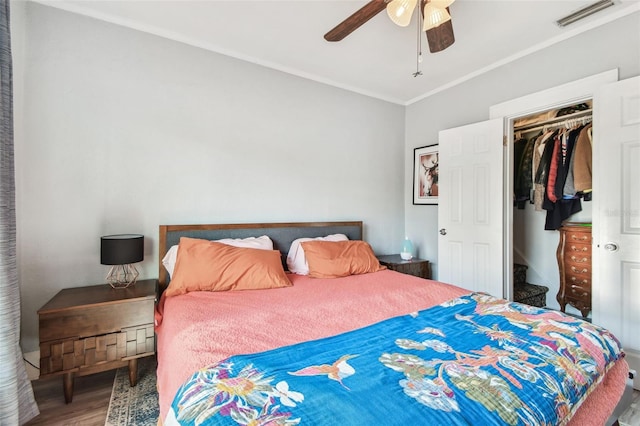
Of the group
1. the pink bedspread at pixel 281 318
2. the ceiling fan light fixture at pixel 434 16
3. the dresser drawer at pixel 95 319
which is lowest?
the dresser drawer at pixel 95 319

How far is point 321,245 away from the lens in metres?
2.76

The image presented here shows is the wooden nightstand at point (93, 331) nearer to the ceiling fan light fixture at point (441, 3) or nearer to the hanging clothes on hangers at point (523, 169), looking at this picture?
the ceiling fan light fixture at point (441, 3)

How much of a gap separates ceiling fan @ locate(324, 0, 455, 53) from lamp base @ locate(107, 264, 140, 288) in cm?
228

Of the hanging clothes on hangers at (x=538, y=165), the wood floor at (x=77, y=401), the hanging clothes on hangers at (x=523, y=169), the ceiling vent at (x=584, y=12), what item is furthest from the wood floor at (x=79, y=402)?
the ceiling vent at (x=584, y=12)

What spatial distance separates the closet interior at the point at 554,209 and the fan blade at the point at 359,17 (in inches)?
86.9

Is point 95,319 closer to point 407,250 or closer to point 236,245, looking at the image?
point 236,245

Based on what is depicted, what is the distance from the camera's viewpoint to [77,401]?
1856 mm

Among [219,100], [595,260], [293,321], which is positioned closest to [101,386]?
[293,321]

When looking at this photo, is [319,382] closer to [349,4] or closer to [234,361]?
[234,361]

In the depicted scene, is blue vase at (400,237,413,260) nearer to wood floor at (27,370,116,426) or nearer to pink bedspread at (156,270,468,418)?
pink bedspread at (156,270,468,418)

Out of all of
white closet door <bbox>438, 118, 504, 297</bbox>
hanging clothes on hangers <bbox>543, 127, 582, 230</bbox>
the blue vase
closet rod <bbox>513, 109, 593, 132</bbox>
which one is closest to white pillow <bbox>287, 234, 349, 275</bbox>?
the blue vase

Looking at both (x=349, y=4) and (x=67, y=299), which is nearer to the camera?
(x=67, y=299)

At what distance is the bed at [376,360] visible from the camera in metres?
0.83

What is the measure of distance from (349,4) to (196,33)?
52.3 inches
